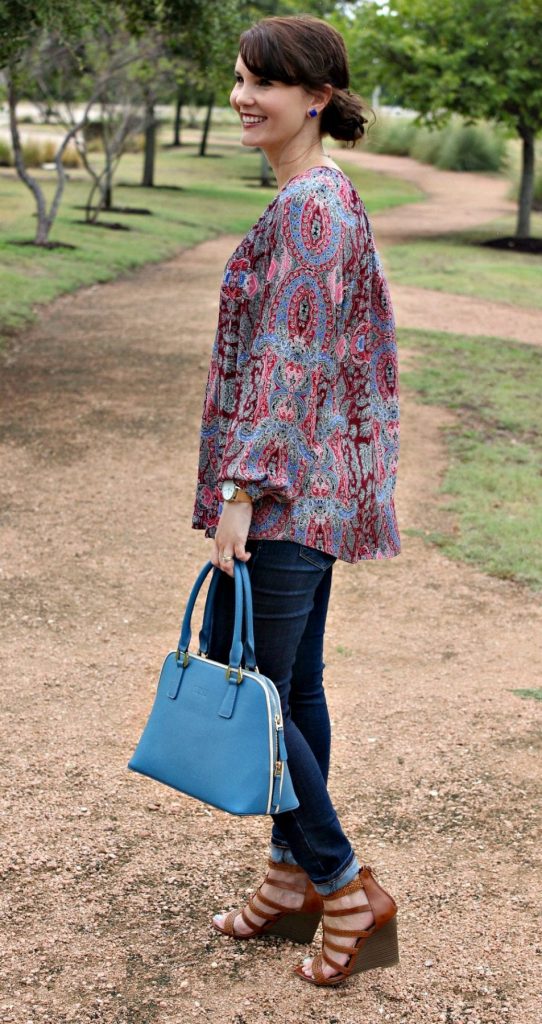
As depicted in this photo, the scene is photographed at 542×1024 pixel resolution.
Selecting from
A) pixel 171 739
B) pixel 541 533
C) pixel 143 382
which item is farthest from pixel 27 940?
pixel 143 382

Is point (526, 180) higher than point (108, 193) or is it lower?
higher

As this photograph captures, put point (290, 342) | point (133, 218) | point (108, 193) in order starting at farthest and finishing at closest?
point (108, 193), point (133, 218), point (290, 342)

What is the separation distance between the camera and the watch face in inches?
85.9

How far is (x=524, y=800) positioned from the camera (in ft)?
11.6

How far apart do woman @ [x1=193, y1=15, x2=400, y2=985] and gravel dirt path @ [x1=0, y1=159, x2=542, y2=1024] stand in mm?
454

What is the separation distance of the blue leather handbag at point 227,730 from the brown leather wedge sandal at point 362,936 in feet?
1.16

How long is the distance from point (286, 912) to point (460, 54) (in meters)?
20.7

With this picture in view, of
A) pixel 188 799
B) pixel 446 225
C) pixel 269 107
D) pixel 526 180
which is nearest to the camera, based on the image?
pixel 269 107

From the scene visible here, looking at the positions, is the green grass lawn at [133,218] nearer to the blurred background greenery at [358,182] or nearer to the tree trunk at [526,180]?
the blurred background greenery at [358,182]

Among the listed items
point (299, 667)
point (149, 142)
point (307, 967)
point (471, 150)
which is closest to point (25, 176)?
point (149, 142)

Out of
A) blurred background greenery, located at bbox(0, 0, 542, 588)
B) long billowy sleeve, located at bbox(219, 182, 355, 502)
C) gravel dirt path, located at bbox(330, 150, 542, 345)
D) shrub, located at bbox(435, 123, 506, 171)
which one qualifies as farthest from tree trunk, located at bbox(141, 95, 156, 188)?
long billowy sleeve, located at bbox(219, 182, 355, 502)

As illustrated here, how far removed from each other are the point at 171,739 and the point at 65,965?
72 centimetres

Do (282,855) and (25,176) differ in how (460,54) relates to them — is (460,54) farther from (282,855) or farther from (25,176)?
(282,855)

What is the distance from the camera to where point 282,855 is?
263 centimetres
